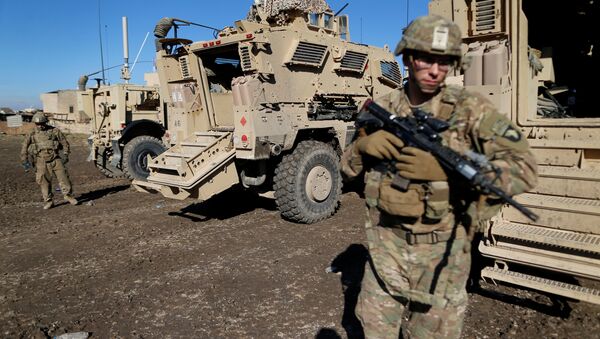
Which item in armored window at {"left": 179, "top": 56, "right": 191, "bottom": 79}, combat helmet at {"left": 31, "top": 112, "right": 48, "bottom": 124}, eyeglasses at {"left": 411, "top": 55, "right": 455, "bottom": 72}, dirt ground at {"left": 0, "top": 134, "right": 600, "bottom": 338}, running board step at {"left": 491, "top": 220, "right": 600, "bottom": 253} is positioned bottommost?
dirt ground at {"left": 0, "top": 134, "right": 600, "bottom": 338}

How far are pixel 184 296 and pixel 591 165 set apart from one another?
125 inches

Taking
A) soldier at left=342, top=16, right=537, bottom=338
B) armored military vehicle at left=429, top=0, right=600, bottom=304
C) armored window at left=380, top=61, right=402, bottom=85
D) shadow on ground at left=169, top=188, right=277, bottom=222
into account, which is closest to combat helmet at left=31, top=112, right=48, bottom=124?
shadow on ground at left=169, top=188, right=277, bottom=222

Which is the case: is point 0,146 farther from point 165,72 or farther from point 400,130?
point 400,130

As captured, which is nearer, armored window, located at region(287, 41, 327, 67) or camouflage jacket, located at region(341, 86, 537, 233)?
camouflage jacket, located at region(341, 86, 537, 233)

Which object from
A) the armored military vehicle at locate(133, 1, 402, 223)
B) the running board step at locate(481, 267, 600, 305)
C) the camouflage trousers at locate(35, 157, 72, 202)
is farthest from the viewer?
the camouflage trousers at locate(35, 157, 72, 202)

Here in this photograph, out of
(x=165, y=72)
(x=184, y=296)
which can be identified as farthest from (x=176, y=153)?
(x=184, y=296)

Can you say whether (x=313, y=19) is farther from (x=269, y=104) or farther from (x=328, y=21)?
(x=269, y=104)

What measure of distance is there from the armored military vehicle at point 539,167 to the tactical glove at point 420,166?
1.40 metres

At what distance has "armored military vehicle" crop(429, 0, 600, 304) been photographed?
2912 millimetres

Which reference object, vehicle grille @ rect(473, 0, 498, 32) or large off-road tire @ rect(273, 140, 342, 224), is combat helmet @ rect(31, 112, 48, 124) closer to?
large off-road tire @ rect(273, 140, 342, 224)

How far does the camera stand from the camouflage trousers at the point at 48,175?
7.20m

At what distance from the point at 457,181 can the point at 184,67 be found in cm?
563

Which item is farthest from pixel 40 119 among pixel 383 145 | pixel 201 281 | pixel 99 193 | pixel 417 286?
pixel 417 286

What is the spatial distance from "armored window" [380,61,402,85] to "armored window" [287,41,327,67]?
1551 mm
